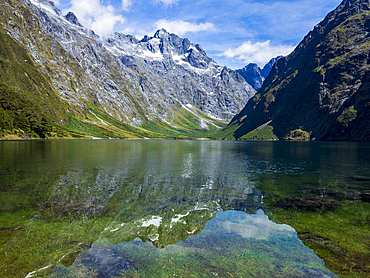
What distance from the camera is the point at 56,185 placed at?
33.7 metres

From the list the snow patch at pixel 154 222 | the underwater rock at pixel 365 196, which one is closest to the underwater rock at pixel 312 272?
the snow patch at pixel 154 222

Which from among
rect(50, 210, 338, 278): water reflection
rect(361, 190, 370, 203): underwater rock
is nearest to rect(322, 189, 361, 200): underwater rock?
rect(361, 190, 370, 203): underwater rock

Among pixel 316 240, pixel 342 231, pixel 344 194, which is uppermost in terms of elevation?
pixel 342 231

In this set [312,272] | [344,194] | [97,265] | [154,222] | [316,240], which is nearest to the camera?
[312,272]

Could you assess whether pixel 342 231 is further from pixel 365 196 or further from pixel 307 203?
pixel 365 196

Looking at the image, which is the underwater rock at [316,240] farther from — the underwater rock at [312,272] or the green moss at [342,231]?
the underwater rock at [312,272]

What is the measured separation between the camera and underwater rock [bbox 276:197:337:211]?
1001 inches

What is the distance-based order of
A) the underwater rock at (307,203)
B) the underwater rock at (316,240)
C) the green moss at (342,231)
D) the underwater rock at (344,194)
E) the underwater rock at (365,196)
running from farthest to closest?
the underwater rock at (344,194)
the underwater rock at (365,196)
the underwater rock at (307,203)
the underwater rock at (316,240)
the green moss at (342,231)

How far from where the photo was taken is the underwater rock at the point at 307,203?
2543cm

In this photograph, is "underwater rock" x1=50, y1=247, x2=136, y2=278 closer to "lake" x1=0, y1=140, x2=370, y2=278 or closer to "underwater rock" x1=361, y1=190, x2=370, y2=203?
"lake" x1=0, y1=140, x2=370, y2=278

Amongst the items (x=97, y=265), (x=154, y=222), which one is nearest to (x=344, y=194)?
(x=154, y=222)

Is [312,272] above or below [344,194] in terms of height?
above

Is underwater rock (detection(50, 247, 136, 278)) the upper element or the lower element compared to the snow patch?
upper

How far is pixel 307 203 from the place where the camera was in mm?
26797
